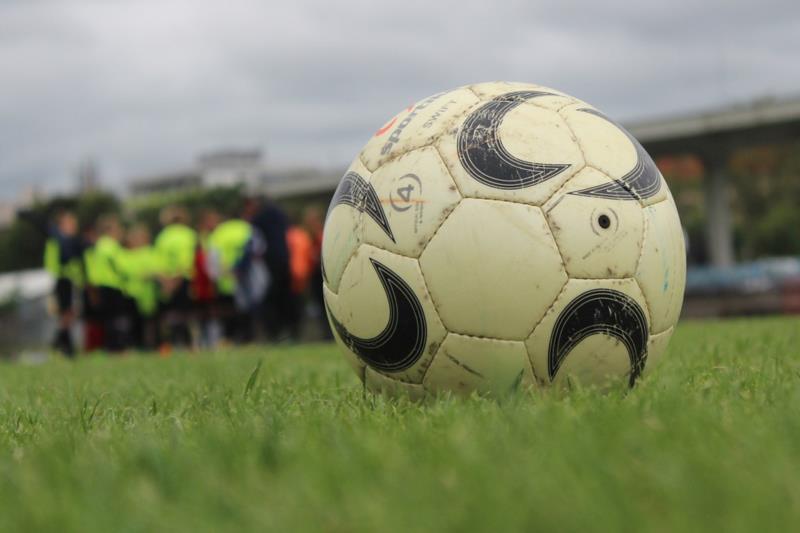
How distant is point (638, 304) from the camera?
3270mm

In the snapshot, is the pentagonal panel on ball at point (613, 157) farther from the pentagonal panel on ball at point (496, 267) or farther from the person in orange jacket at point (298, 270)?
the person in orange jacket at point (298, 270)

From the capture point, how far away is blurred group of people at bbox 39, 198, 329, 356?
41.7ft

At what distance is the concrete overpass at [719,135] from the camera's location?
40.7 meters

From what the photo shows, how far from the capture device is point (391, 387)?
3475 mm

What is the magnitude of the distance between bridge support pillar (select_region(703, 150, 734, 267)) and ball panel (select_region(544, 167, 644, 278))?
4555cm

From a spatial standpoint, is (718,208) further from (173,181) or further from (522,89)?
(173,181)

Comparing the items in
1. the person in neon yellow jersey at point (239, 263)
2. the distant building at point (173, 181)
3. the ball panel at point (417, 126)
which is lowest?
the distant building at point (173, 181)

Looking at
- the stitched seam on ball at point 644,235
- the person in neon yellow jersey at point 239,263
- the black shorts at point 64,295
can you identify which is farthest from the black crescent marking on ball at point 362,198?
the black shorts at point 64,295

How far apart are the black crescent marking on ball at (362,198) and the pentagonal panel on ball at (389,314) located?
10 centimetres

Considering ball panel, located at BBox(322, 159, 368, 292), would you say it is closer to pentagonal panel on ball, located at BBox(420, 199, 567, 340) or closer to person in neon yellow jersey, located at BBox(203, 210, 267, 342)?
pentagonal panel on ball, located at BBox(420, 199, 567, 340)

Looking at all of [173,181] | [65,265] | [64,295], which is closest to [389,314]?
[65,265]

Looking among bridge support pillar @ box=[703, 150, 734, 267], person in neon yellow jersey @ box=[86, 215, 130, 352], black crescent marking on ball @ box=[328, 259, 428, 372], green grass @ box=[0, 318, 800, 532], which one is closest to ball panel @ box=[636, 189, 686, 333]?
green grass @ box=[0, 318, 800, 532]

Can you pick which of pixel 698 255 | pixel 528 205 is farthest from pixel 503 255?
pixel 698 255

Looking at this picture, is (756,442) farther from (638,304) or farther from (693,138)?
(693,138)
